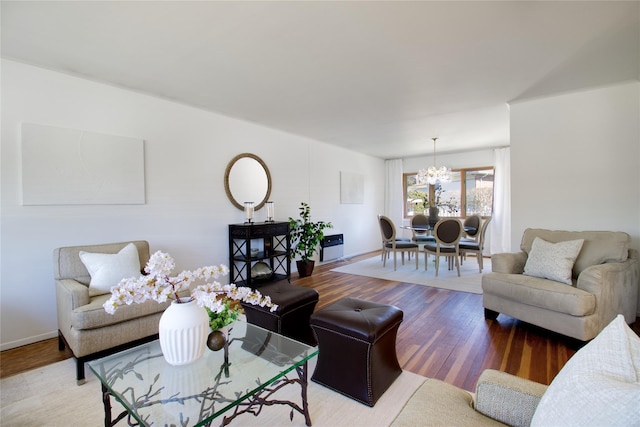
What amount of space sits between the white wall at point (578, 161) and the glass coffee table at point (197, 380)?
3.44 meters

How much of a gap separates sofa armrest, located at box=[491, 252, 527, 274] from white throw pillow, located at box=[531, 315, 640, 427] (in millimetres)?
2283

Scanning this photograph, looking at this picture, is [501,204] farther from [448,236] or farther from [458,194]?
[448,236]

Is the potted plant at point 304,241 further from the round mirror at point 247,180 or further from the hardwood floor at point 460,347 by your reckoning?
the hardwood floor at point 460,347

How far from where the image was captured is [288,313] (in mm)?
2285

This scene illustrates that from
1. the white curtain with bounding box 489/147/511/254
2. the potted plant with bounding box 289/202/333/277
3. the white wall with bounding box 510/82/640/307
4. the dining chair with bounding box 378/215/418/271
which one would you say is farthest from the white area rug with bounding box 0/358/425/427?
the white curtain with bounding box 489/147/511/254

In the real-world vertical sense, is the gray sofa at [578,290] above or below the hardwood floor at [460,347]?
above

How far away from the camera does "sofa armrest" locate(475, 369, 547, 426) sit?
97 centimetres

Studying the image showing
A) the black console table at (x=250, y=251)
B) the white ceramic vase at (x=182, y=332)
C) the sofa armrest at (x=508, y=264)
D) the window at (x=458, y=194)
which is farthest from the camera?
the window at (x=458, y=194)

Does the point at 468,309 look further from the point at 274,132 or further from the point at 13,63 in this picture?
the point at 13,63

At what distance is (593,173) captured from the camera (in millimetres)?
3217

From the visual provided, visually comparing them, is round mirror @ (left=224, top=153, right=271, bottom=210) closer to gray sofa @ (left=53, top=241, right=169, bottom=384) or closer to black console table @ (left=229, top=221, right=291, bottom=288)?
black console table @ (left=229, top=221, right=291, bottom=288)

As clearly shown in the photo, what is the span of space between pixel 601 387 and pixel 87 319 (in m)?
2.62


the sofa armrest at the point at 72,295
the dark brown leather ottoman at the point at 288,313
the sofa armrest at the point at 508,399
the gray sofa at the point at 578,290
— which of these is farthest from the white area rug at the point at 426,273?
the sofa armrest at the point at 72,295

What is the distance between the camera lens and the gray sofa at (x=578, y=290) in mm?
2297
